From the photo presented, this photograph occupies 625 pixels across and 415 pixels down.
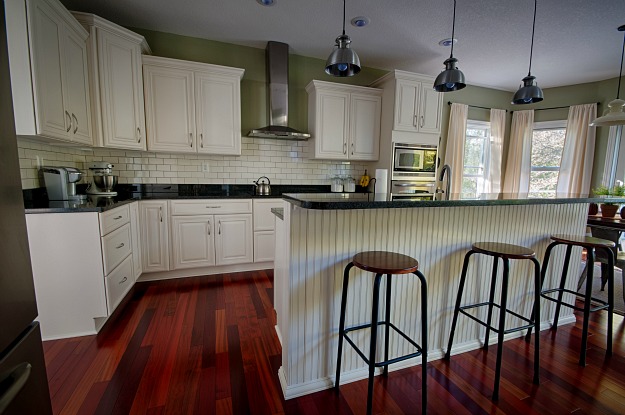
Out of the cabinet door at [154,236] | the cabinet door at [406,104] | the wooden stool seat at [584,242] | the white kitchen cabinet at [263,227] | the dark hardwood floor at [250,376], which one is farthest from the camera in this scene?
the cabinet door at [406,104]

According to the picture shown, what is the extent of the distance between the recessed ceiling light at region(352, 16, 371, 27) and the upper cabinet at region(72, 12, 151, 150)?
2200mm

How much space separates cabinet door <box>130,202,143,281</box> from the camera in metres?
2.65

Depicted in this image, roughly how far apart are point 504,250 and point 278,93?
3.00 m

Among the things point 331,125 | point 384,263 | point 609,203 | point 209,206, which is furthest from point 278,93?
point 609,203

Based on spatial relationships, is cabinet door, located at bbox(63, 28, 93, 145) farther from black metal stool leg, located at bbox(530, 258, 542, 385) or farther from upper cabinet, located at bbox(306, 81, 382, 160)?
black metal stool leg, located at bbox(530, 258, 542, 385)

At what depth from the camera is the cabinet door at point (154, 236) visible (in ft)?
9.39

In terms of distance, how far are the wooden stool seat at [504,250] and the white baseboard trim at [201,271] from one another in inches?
95.6

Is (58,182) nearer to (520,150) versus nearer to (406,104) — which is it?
(406,104)

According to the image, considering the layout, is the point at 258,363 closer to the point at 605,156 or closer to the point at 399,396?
the point at 399,396

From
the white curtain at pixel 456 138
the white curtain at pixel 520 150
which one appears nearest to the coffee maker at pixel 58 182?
the white curtain at pixel 456 138

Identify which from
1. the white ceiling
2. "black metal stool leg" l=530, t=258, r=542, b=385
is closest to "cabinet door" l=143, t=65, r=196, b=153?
the white ceiling

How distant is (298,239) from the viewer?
55.7 inches

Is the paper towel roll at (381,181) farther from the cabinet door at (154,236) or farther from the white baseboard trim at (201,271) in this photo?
the cabinet door at (154,236)

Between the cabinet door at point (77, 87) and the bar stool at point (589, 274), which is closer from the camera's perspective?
the bar stool at point (589, 274)
